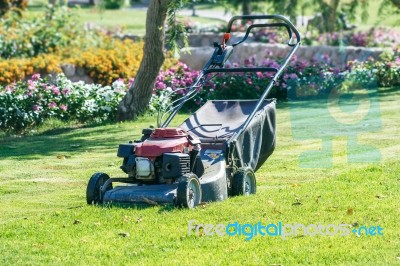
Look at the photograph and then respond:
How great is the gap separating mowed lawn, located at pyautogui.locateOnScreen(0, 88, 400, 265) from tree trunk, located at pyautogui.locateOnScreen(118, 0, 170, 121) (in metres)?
3.41

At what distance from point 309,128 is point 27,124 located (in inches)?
162

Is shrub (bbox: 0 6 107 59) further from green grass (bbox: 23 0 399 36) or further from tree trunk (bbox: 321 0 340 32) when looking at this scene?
green grass (bbox: 23 0 399 36)

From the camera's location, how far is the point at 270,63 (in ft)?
59.8

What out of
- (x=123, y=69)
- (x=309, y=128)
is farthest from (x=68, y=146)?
(x=123, y=69)

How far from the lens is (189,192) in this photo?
8.27 metres

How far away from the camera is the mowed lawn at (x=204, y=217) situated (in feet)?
22.7

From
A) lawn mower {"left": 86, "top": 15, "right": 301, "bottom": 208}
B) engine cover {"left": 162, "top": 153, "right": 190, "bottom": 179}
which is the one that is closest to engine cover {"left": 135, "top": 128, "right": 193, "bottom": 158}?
lawn mower {"left": 86, "top": 15, "right": 301, "bottom": 208}

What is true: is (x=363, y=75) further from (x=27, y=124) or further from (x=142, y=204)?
(x=142, y=204)

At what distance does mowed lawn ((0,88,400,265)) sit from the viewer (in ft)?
22.7

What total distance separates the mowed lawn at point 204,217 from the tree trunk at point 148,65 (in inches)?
134

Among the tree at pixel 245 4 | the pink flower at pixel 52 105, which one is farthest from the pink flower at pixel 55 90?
the tree at pixel 245 4

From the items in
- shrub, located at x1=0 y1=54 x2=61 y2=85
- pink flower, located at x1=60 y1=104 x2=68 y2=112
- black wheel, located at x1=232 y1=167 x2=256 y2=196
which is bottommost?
pink flower, located at x1=60 y1=104 x2=68 y2=112

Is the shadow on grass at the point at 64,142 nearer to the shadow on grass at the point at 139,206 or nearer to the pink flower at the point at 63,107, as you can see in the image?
the pink flower at the point at 63,107

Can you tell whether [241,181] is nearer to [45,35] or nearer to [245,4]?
[45,35]
